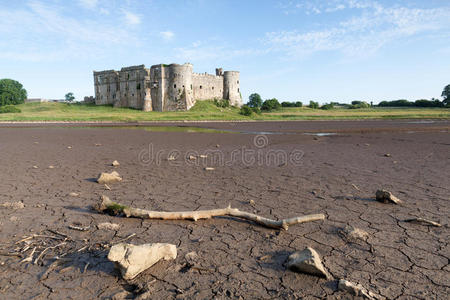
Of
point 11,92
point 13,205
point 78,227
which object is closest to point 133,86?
point 11,92

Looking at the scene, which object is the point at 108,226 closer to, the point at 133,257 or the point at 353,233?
the point at 133,257

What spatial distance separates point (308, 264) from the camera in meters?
2.68

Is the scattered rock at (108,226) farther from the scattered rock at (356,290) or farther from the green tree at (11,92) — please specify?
the green tree at (11,92)

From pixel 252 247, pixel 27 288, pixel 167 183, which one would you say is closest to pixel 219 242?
pixel 252 247

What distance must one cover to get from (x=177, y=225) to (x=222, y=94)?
226 ft

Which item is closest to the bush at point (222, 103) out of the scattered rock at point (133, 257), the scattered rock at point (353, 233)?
the scattered rock at point (353, 233)

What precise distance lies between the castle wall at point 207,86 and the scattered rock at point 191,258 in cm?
6414

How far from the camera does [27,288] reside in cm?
256

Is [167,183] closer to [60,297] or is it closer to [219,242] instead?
[219,242]

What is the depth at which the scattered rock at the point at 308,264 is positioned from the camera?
2.65 meters

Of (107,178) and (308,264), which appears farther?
(107,178)

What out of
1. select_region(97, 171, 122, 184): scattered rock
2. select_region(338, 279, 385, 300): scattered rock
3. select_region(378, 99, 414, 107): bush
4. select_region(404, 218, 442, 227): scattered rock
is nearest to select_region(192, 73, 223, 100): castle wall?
select_region(378, 99, 414, 107): bush

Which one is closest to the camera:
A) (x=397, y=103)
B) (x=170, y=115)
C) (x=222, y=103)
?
(x=170, y=115)

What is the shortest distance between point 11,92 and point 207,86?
195 feet
